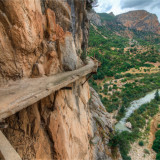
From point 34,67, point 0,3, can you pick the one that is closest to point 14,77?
point 34,67

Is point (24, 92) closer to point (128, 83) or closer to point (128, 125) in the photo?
point (128, 125)

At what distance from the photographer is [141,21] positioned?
163000 mm

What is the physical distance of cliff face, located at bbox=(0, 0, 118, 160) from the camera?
14.9 ft

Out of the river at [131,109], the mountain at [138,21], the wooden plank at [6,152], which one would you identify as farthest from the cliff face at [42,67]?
the mountain at [138,21]

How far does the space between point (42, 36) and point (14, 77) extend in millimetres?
2450

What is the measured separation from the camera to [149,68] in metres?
54.5

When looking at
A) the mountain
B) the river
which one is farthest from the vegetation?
the mountain

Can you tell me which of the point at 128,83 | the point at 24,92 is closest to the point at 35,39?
the point at 24,92

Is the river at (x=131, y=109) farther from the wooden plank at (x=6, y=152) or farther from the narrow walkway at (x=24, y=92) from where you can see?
the wooden plank at (x=6, y=152)

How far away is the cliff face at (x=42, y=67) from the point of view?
4547 mm

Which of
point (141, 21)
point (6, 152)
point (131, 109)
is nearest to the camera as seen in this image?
point (6, 152)

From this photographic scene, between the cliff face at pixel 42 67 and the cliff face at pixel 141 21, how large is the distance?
184m

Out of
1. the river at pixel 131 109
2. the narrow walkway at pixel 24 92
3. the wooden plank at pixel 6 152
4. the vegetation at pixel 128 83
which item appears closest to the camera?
the wooden plank at pixel 6 152

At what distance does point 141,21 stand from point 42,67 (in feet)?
648
